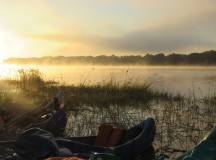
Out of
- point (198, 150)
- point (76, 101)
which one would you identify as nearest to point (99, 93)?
point (76, 101)

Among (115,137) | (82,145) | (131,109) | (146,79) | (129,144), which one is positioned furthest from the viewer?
(146,79)

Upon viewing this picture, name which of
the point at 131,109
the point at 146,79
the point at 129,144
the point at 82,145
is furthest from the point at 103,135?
the point at 146,79

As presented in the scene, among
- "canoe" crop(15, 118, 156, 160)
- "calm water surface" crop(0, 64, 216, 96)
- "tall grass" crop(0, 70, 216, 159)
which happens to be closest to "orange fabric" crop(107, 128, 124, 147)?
"canoe" crop(15, 118, 156, 160)

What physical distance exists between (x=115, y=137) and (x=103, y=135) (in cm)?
26

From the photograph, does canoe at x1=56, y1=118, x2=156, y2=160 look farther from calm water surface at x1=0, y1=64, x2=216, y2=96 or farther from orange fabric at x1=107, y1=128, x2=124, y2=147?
calm water surface at x1=0, y1=64, x2=216, y2=96

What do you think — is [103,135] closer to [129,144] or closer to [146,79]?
[129,144]

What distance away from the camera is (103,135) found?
10.3 metres

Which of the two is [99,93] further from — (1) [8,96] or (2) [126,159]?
(2) [126,159]

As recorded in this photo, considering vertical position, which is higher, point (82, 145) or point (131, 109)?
point (82, 145)

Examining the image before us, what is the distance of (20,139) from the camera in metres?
8.36

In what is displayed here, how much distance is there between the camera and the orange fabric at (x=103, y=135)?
1024cm

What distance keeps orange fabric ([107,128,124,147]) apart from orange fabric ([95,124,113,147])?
0.08m

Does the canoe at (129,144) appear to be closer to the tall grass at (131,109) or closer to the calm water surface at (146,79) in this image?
the tall grass at (131,109)

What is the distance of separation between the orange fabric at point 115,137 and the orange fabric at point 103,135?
77 mm
